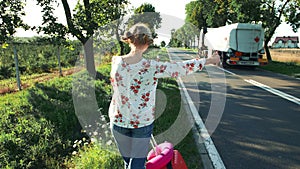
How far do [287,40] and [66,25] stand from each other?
10906 centimetres

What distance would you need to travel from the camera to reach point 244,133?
466 cm

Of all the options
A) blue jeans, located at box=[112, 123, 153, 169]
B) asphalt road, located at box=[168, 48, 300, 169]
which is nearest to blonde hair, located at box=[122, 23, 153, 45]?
blue jeans, located at box=[112, 123, 153, 169]

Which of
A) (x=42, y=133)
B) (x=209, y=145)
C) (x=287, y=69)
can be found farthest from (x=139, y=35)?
(x=287, y=69)

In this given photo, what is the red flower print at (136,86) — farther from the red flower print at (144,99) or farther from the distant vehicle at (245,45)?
the distant vehicle at (245,45)

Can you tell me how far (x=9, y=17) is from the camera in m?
7.27

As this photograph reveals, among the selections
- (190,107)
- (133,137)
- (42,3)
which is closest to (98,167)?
(133,137)

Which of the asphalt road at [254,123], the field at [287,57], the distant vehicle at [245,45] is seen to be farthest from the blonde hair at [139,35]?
the field at [287,57]

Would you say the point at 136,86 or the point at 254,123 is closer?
the point at 136,86

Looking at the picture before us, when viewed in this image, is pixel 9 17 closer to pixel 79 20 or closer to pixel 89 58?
pixel 79 20

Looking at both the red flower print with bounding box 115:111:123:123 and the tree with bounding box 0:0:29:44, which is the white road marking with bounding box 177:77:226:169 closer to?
the red flower print with bounding box 115:111:123:123

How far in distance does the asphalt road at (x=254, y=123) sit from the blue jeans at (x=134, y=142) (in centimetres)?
182

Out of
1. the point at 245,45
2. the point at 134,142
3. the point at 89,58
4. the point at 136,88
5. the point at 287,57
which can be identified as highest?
the point at 245,45

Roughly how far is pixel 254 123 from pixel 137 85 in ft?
13.7

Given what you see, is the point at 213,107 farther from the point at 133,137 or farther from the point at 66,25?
the point at 66,25
